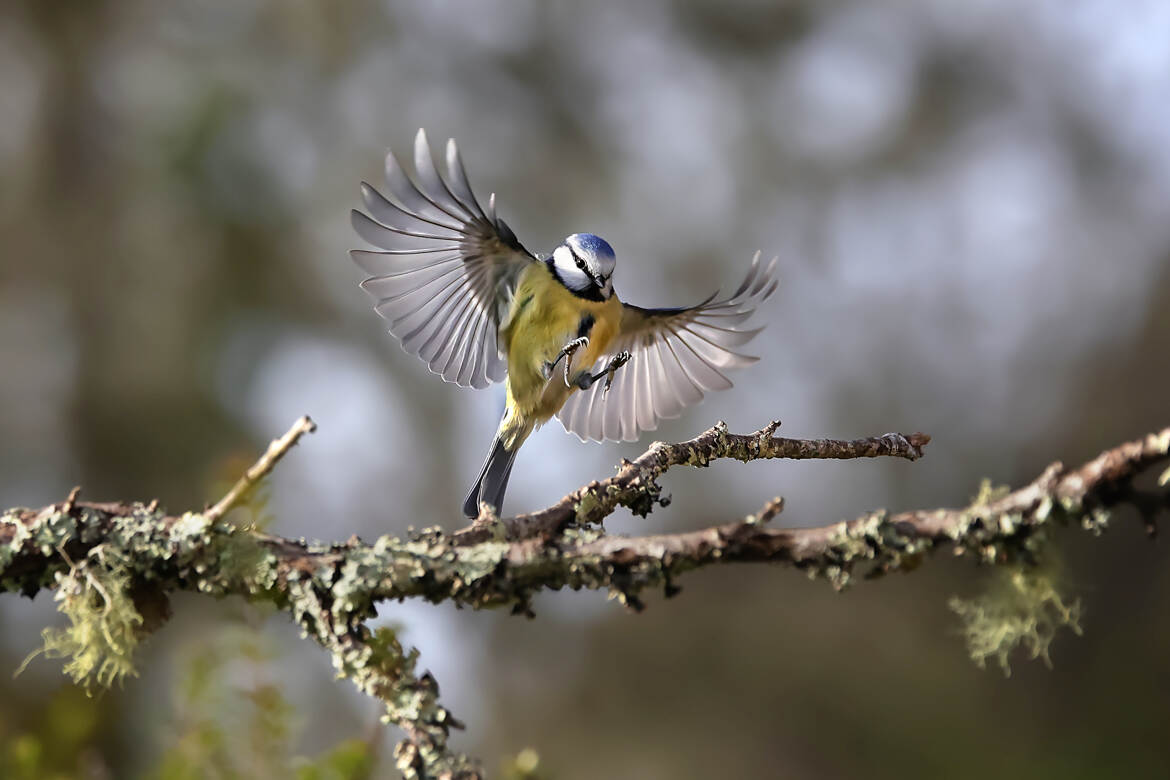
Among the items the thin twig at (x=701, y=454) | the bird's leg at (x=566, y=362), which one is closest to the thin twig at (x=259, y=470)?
the thin twig at (x=701, y=454)

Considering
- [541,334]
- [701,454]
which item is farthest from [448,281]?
[701,454]

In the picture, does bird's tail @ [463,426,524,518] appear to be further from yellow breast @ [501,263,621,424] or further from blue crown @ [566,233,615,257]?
blue crown @ [566,233,615,257]

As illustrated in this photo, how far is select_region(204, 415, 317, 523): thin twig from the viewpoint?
3.92ft

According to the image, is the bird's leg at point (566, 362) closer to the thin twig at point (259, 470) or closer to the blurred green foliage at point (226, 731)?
the thin twig at point (259, 470)

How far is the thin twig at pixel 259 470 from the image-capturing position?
119 centimetres

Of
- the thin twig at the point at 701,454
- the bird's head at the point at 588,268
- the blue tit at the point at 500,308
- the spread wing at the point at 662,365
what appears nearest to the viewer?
the thin twig at the point at 701,454

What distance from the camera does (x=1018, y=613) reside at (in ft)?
3.92

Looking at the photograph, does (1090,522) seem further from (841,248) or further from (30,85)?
(30,85)

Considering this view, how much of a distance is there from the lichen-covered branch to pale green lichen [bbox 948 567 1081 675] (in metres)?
0.08

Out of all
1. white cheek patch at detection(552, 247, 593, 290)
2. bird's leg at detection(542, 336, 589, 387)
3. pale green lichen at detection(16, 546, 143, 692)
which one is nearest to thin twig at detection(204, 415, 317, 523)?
pale green lichen at detection(16, 546, 143, 692)

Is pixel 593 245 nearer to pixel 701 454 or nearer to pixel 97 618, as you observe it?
pixel 701 454

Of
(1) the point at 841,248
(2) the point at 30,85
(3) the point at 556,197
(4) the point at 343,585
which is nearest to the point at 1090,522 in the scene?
(4) the point at 343,585

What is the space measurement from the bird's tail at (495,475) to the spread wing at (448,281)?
189 millimetres

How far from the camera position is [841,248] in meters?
6.35
